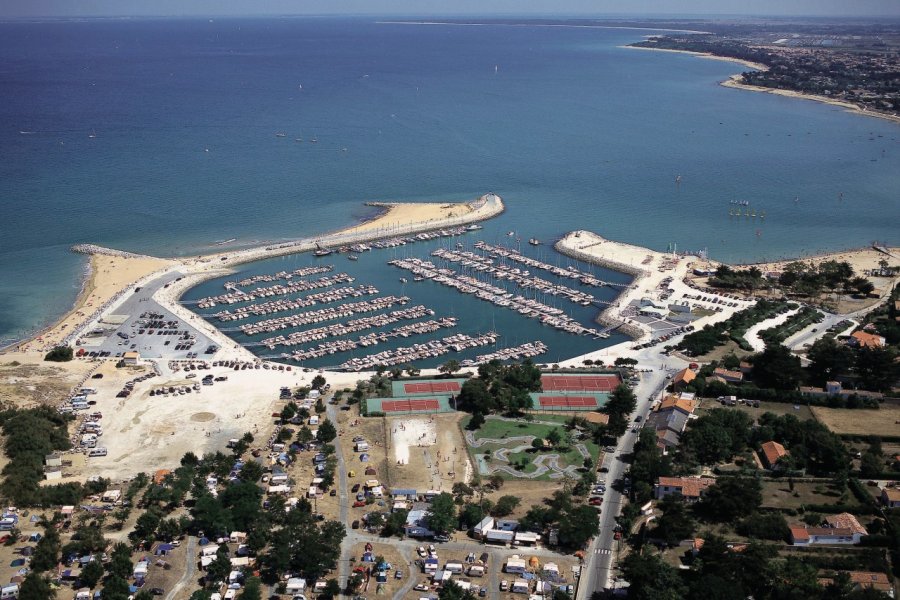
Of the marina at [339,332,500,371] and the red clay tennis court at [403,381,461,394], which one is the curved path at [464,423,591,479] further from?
the marina at [339,332,500,371]

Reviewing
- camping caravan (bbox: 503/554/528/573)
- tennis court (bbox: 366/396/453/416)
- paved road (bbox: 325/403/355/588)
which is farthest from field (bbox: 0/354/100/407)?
camping caravan (bbox: 503/554/528/573)

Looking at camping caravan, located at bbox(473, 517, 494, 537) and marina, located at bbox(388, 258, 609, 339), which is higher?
marina, located at bbox(388, 258, 609, 339)

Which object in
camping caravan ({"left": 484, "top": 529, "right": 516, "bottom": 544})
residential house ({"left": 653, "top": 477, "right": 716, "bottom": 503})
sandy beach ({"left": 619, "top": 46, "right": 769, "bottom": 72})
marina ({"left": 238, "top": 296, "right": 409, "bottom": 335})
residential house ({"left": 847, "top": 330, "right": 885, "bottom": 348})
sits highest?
sandy beach ({"left": 619, "top": 46, "right": 769, "bottom": 72})

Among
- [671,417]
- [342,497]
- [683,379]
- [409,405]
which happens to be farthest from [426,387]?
[683,379]

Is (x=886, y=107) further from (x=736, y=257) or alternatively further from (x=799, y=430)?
(x=799, y=430)

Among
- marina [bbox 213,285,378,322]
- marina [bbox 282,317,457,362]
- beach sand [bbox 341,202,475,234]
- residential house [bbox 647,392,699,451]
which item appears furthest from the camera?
beach sand [bbox 341,202,475,234]

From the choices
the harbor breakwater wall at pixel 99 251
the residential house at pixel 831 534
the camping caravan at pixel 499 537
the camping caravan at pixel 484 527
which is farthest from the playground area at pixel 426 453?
the harbor breakwater wall at pixel 99 251
